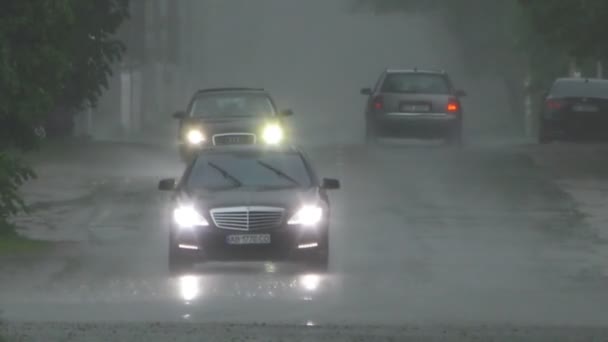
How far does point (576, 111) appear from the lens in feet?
129

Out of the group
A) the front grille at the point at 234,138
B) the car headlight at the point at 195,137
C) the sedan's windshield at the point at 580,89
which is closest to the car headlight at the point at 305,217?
the front grille at the point at 234,138

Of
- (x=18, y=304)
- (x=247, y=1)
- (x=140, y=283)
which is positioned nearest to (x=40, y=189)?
(x=140, y=283)

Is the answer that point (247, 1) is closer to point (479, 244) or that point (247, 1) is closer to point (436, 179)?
point (436, 179)

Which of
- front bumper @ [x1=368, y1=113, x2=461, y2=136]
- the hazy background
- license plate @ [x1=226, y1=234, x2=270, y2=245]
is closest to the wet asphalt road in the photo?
license plate @ [x1=226, y1=234, x2=270, y2=245]

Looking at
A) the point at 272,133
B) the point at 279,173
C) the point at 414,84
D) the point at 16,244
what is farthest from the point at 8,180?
the point at 414,84

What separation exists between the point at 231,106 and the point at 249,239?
14835mm

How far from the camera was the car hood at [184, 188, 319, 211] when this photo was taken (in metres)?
19.1

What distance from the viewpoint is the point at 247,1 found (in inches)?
3578

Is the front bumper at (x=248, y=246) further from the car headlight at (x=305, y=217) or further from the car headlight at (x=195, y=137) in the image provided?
the car headlight at (x=195, y=137)

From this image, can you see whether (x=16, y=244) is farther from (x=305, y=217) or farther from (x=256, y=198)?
(x=305, y=217)

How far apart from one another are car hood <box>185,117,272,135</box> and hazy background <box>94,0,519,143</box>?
37.2 metres

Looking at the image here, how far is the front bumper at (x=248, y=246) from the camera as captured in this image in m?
19.0

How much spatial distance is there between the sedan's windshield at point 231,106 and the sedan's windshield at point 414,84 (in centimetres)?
473

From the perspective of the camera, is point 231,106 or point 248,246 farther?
point 231,106
